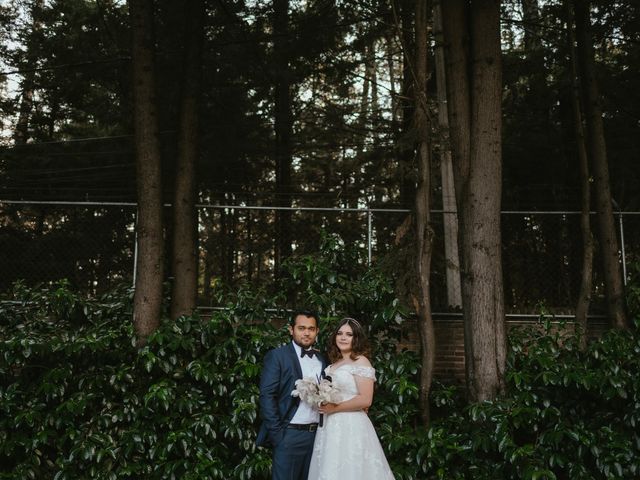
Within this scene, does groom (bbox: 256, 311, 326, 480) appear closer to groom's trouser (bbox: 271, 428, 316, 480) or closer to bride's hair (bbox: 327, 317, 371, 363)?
groom's trouser (bbox: 271, 428, 316, 480)

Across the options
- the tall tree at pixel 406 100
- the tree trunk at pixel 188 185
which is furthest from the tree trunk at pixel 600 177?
the tree trunk at pixel 188 185

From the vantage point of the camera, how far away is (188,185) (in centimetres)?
800

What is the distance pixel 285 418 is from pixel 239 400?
181cm

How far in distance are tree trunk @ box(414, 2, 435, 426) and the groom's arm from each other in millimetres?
2471

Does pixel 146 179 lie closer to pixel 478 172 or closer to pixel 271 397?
pixel 271 397

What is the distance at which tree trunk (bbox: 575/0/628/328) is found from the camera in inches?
316

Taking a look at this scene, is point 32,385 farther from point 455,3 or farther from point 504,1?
point 504,1

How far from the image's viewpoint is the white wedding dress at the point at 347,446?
470 centimetres

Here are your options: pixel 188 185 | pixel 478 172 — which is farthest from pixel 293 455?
pixel 188 185

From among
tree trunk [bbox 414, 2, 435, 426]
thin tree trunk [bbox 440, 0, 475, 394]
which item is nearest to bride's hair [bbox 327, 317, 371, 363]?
tree trunk [bbox 414, 2, 435, 426]

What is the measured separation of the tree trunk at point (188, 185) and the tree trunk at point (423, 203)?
110 inches

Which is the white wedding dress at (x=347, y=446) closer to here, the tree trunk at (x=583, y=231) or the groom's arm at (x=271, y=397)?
the groom's arm at (x=271, y=397)

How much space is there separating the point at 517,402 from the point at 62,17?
13373mm

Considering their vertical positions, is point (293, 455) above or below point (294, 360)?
below
